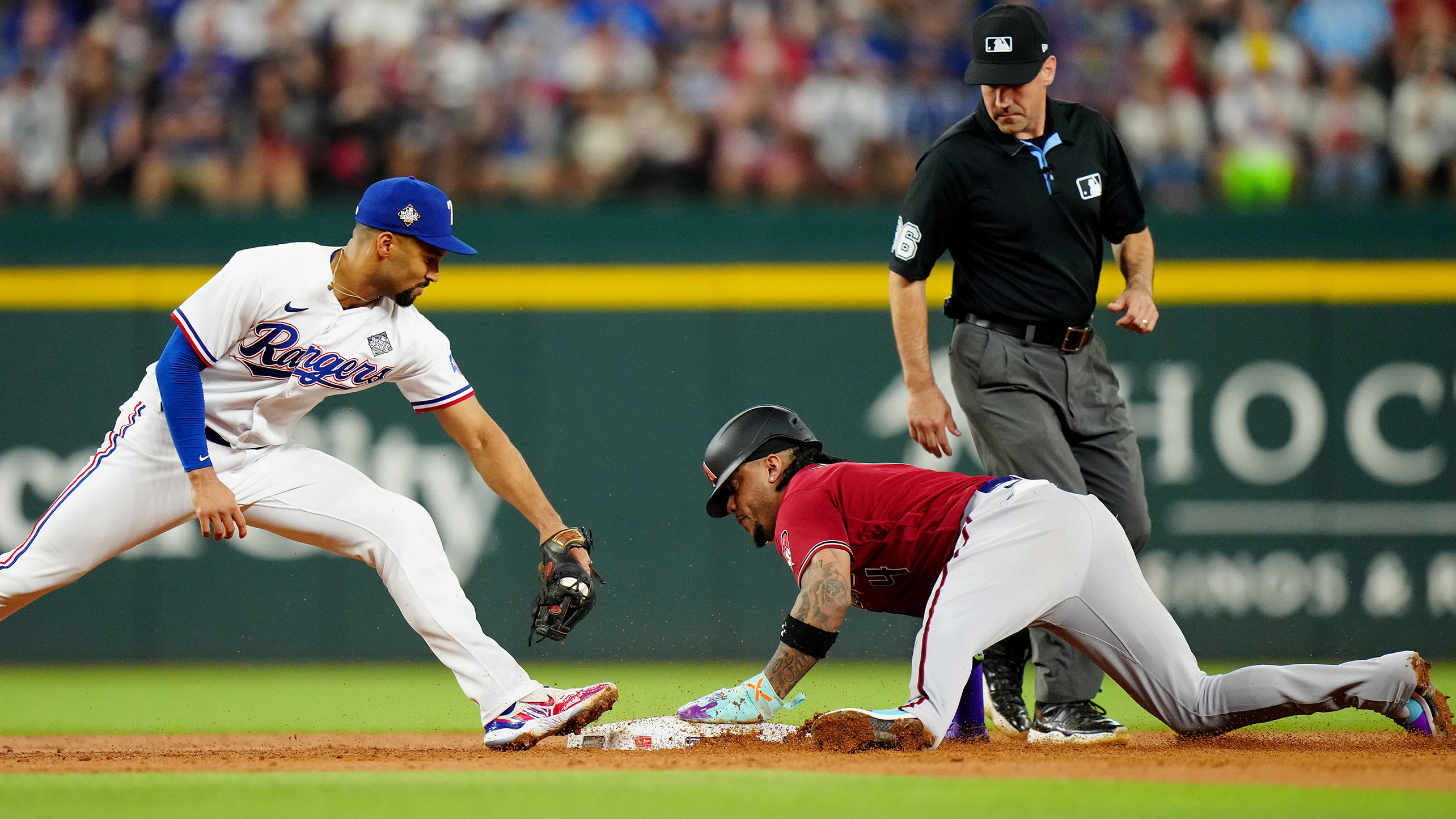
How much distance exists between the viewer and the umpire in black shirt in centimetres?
521

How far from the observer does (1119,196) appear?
551cm

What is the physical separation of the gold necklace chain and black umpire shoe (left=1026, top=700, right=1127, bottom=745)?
8.89ft

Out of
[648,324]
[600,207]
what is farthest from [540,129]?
[648,324]

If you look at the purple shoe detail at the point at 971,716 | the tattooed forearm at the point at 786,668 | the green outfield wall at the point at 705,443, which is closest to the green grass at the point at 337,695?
the green outfield wall at the point at 705,443

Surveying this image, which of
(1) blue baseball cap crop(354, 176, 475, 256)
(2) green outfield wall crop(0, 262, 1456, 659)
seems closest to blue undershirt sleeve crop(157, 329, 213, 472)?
(1) blue baseball cap crop(354, 176, 475, 256)

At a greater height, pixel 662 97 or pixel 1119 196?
pixel 662 97

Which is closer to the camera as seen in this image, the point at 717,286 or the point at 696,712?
the point at 696,712

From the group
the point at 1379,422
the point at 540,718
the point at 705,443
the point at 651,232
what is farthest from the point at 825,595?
the point at 1379,422

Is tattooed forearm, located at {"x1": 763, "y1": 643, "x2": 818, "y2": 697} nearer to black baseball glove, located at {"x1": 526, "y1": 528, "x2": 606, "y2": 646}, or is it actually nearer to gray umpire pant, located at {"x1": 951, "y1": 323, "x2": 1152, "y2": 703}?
black baseball glove, located at {"x1": 526, "y1": 528, "x2": 606, "y2": 646}

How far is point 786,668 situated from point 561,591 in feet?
2.88

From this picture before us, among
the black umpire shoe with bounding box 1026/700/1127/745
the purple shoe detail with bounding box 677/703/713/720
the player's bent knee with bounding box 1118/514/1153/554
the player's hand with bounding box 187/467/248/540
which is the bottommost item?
the black umpire shoe with bounding box 1026/700/1127/745

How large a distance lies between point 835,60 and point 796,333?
2.31m

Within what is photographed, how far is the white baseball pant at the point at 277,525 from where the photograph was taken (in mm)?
4898

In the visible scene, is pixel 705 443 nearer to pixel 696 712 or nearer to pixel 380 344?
pixel 380 344
